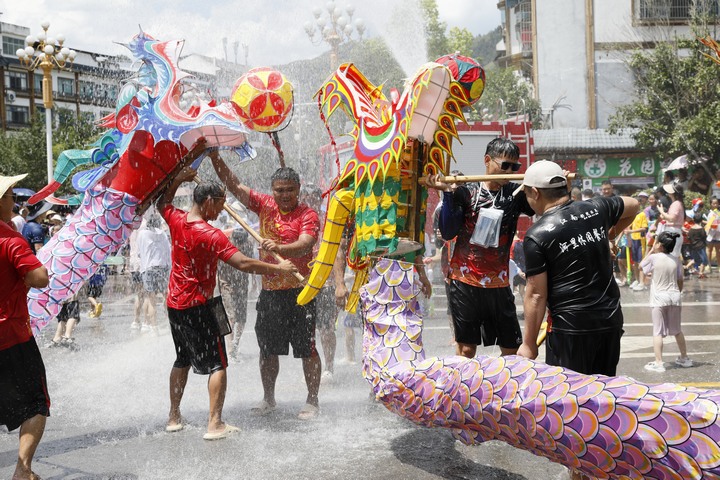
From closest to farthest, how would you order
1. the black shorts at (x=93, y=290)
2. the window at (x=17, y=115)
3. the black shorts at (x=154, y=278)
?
the black shorts at (x=154, y=278), the black shorts at (x=93, y=290), the window at (x=17, y=115)

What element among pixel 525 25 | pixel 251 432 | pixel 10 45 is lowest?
pixel 251 432

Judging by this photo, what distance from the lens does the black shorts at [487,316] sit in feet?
16.6

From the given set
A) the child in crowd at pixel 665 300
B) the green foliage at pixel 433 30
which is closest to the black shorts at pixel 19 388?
the child in crowd at pixel 665 300

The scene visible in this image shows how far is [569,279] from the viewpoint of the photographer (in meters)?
3.88

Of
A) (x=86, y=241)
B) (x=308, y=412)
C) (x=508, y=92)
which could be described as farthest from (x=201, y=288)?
(x=508, y=92)

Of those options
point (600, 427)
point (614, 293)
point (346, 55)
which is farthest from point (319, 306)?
point (346, 55)

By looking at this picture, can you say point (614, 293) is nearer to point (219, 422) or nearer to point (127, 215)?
point (219, 422)

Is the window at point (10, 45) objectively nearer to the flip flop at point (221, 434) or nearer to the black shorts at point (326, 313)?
the black shorts at point (326, 313)

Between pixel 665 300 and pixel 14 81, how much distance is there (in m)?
59.7

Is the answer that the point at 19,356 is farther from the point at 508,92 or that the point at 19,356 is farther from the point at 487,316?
the point at 508,92

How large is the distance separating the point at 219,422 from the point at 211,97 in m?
2.56

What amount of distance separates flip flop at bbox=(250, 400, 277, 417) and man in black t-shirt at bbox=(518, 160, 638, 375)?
2690 mm

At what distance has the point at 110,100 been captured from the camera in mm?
7852

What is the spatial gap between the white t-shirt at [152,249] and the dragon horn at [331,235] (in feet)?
17.9
